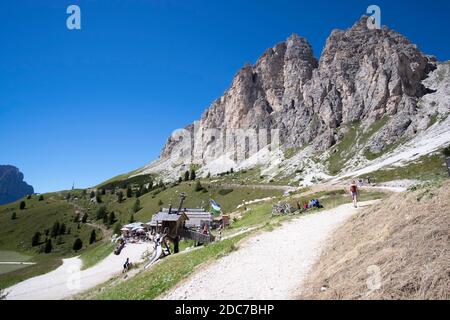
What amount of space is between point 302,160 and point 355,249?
179679 mm

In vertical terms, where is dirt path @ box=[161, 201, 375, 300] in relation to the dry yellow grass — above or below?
below

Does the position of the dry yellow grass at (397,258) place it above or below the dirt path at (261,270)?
above

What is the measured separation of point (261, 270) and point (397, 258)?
569cm

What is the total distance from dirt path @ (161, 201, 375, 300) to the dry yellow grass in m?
0.91

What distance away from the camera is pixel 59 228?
441 ft

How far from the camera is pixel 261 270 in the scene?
13.4 m

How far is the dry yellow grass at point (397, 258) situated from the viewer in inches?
324

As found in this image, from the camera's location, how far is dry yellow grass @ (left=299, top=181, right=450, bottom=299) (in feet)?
27.0

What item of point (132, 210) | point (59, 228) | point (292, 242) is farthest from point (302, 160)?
point (292, 242)

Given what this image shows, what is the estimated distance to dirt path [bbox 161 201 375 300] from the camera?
37.0ft

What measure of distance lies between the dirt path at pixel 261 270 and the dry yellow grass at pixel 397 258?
913mm

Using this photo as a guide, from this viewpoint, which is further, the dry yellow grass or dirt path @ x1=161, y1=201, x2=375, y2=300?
dirt path @ x1=161, y1=201, x2=375, y2=300
